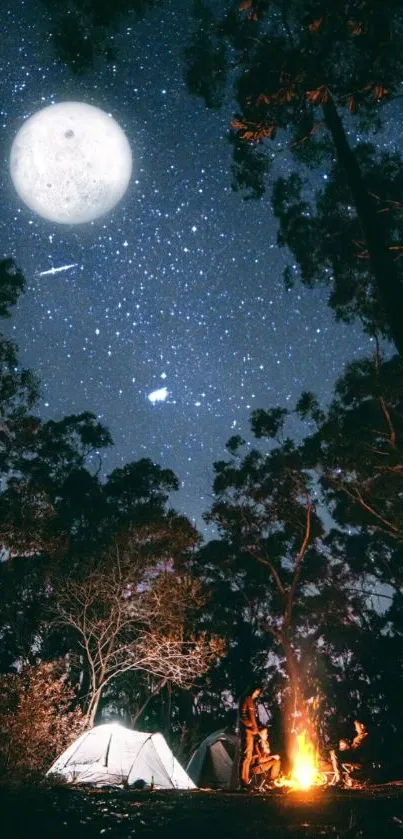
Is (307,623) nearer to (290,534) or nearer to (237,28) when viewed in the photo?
(290,534)

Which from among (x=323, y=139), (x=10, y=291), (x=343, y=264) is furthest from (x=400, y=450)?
(x=10, y=291)

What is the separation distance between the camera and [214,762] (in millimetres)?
19406

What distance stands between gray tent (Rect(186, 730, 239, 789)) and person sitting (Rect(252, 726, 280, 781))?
387 inches

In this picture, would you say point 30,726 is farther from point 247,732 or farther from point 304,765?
point 304,765

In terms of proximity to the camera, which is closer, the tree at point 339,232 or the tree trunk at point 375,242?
the tree trunk at point 375,242

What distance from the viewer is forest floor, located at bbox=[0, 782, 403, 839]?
4.14 metres

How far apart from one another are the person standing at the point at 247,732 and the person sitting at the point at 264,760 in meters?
0.16

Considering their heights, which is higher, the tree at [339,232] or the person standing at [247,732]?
the tree at [339,232]

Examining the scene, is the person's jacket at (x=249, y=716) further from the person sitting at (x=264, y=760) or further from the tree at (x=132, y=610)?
the tree at (x=132, y=610)

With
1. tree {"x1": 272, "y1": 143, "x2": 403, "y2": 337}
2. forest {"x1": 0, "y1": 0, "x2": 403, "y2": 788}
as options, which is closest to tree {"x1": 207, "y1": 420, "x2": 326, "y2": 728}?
forest {"x1": 0, "y1": 0, "x2": 403, "y2": 788}

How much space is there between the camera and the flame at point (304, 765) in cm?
1089

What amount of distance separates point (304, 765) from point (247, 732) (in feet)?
9.03

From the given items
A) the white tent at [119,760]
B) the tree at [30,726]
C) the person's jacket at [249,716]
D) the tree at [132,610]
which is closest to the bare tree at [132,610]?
the tree at [132,610]

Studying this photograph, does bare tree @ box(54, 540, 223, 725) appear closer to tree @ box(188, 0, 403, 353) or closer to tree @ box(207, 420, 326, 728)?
tree @ box(207, 420, 326, 728)
